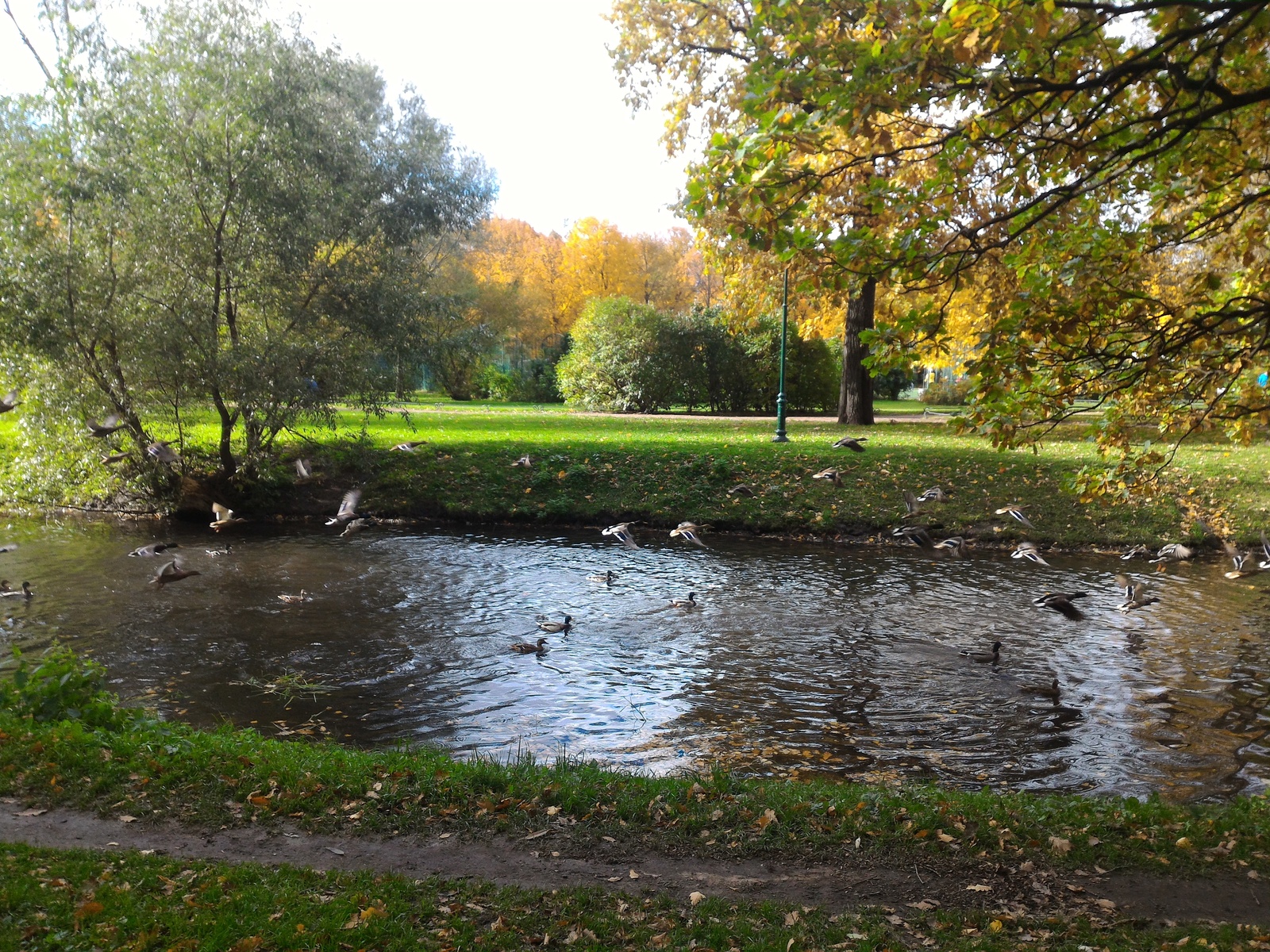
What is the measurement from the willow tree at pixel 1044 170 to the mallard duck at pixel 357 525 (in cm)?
1132

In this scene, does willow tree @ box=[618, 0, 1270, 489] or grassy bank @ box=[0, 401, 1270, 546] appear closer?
willow tree @ box=[618, 0, 1270, 489]

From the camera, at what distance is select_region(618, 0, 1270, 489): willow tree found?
5.74 metres

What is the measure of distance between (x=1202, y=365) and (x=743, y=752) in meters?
5.17

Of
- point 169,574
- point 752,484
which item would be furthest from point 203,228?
point 752,484

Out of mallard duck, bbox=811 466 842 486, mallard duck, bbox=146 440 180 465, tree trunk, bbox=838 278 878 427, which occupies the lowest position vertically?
mallard duck, bbox=811 466 842 486

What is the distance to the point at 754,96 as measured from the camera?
556cm

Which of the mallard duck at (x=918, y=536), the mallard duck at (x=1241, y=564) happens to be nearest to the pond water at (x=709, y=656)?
the mallard duck at (x=1241, y=564)

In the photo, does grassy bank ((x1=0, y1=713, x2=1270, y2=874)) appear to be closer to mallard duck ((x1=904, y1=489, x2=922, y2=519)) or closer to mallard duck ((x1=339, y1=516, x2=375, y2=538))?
mallard duck ((x1=339, y1=516, x2=375, y2=538))

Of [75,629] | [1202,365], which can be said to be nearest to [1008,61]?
[1202,365]

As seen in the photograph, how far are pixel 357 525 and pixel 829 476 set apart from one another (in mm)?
9541

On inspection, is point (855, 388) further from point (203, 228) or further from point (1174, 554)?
point (203, 228)

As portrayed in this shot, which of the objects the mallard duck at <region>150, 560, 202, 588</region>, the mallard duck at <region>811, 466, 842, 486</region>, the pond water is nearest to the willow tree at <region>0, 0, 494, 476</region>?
the pond water

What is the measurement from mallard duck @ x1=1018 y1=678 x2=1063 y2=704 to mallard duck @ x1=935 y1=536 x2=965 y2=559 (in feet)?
20.9

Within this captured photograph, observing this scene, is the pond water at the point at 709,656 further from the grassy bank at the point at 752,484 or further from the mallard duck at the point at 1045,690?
the grassy bank at the point at 752,484
